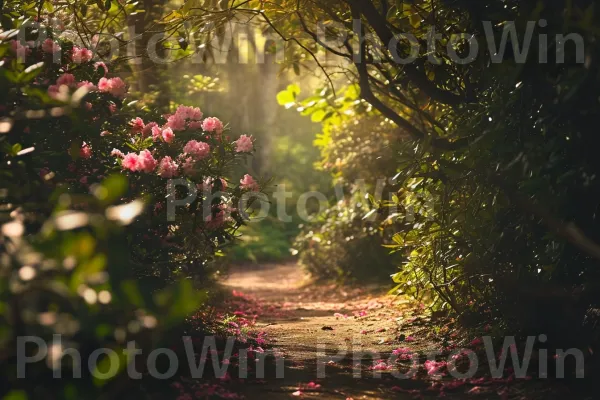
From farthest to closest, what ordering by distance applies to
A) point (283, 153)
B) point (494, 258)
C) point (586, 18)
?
point (283, 153), point (494, 258), point (586, 18)

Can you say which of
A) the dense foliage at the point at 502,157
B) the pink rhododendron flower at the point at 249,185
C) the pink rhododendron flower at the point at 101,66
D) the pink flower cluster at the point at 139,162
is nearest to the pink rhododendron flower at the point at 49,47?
the pink rhododendron flower at the point at 101,66

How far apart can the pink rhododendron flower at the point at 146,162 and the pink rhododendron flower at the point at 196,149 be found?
1.15 ft

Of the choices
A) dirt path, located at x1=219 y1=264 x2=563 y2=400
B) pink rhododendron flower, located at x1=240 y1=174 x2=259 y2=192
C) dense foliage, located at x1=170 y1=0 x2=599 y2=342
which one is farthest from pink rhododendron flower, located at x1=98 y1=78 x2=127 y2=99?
dirt path, located at x1=219 y1=264 x2=563 y2=400

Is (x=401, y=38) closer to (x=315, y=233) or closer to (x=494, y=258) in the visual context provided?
(x=494, y=258)

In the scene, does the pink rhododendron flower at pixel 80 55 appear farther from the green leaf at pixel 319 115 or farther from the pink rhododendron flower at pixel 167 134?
the green leaf at pixel 319 115

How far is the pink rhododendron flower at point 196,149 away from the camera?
593 cm

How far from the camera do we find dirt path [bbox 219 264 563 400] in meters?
5.13

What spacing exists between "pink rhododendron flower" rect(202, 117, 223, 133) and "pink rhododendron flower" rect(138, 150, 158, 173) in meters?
0.75

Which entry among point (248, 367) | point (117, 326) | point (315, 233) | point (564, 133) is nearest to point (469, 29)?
point (564, 133)

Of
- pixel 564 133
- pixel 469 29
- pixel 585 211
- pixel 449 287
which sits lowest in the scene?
pixel 449 287

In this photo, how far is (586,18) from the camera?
4.21m

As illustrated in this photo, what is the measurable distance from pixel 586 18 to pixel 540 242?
6.36 ft

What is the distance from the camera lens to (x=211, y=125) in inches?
249

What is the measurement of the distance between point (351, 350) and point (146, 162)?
2.48 meters
